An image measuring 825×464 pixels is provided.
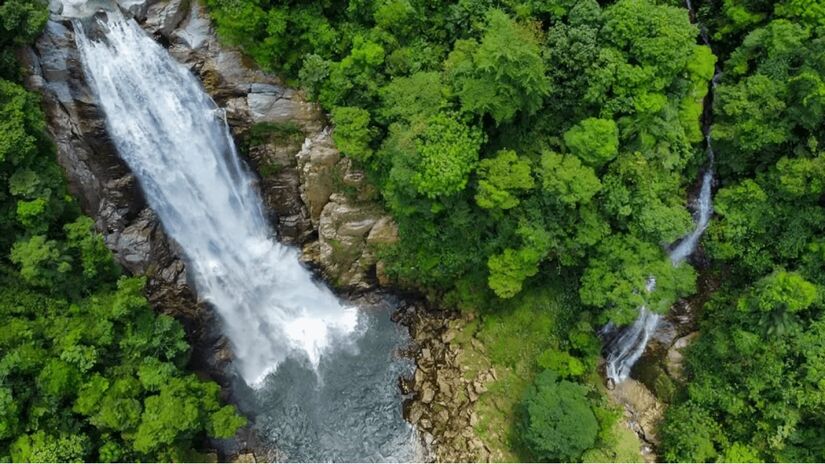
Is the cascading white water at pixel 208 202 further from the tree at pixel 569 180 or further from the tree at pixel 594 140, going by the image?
the tree at pixel 594 140

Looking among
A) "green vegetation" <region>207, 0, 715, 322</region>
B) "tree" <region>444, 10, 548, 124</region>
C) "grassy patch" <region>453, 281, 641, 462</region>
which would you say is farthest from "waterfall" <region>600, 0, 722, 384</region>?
"tree" <region>444, 10, 548, 124</region>

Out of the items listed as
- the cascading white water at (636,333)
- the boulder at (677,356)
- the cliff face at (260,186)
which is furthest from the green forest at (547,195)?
the cliff face at (260,186)

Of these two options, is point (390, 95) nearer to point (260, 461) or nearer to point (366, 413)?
point (366, 413)

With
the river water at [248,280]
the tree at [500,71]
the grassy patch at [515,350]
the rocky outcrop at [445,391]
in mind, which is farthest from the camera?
the rocky outcrop at [445,391]

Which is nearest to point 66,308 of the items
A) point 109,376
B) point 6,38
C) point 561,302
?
point 109,376

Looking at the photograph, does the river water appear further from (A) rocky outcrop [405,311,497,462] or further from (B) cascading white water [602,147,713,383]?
(B) cascading white water [602,147,713,383]

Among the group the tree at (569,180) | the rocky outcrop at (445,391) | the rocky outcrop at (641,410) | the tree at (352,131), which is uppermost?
the tree at (569,180)

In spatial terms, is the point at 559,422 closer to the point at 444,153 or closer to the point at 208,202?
the point at 444,153
